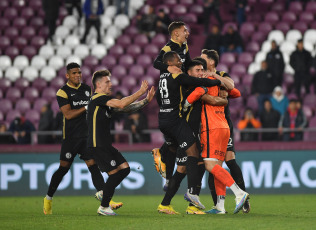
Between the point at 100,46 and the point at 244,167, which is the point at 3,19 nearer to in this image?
the point at 100,46

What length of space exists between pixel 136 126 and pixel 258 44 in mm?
6406

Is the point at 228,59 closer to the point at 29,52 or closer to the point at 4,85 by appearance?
the point at 29,52

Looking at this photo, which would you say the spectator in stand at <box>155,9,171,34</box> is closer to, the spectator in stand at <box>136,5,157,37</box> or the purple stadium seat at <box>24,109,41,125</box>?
the spectator in stand at <box>136,5,157,37</box>

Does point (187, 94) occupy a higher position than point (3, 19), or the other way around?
point (3, 19)

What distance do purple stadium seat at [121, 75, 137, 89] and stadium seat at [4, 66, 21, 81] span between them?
3.55 meters

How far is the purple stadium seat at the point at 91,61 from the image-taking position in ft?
69.0

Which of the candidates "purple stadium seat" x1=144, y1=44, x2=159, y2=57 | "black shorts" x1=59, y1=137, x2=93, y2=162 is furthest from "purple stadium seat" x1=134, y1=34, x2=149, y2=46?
"black shorts" x1=59, y1=137, x2=93, y2=162

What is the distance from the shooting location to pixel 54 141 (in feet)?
53.1

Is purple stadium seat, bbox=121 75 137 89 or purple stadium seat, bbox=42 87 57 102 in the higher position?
purple stadium seat, bbox=121 75 137 89

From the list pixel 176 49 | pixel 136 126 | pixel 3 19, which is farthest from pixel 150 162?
pixel 3 19

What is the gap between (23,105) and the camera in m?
19.7

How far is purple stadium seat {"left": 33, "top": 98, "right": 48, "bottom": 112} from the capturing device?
19.5 meters

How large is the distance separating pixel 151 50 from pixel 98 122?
11653mm

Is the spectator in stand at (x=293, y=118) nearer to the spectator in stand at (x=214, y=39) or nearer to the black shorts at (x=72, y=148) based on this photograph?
the spectator in stand at (x=214, y=39)
